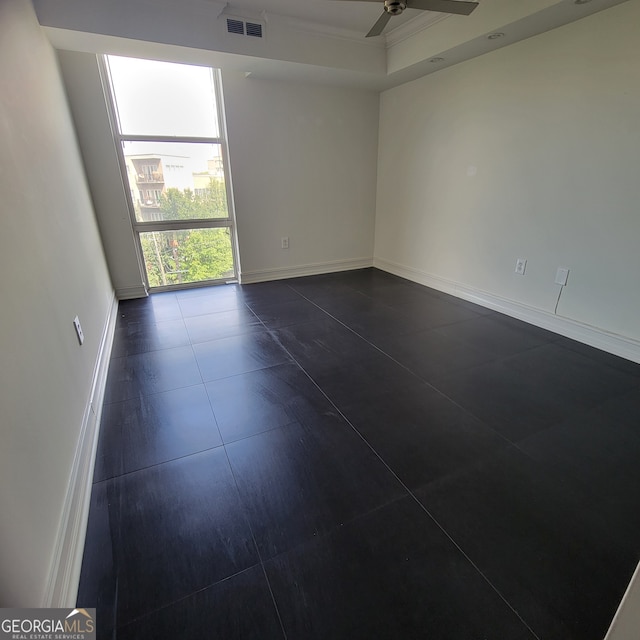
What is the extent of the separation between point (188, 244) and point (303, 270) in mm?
1458

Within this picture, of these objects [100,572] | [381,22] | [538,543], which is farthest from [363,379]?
[381,22]

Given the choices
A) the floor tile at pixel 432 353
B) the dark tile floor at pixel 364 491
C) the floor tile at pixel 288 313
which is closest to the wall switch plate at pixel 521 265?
the dark tile floor at pixel 364 491

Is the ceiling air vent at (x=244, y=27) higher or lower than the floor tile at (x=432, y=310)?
higher

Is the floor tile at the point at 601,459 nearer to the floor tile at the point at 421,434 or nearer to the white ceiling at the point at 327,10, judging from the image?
the floor tile at the point at 421,434

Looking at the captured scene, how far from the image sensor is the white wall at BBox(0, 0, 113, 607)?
91 cm

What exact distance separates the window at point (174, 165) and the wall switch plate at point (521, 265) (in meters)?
3.08

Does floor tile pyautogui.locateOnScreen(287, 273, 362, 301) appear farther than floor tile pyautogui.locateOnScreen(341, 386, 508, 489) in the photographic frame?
Yes

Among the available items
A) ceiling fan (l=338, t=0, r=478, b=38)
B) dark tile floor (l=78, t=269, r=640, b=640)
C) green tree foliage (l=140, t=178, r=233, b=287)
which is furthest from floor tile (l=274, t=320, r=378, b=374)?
ceiling fan (l=338, t=0, r=478, b=38)

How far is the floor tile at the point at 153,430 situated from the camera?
1620 millimetres

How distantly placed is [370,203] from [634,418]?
12.3ft

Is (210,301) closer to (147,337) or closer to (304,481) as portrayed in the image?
(147,337)

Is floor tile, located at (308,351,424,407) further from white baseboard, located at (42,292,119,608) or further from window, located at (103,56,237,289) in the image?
window, located at (103,56,237,289)

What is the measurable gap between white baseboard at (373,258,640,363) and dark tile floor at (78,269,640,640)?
0.12 m

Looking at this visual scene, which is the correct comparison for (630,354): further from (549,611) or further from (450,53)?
(450,53)
